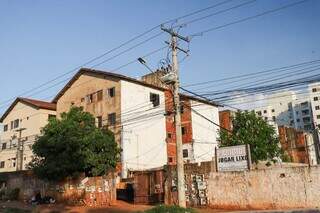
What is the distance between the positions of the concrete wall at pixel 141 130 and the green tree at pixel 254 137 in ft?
25.3

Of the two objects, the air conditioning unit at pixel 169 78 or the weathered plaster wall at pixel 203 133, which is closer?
the air conditioning unit at pixel 169 78

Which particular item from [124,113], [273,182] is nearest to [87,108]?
[124,113]

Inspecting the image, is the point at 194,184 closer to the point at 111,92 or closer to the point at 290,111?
the point at 111,92

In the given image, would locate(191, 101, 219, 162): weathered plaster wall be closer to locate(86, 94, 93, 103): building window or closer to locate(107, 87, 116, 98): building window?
locate(107, 87, 116, 98): building window

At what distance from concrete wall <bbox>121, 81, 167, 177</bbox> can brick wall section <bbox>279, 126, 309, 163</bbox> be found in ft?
104

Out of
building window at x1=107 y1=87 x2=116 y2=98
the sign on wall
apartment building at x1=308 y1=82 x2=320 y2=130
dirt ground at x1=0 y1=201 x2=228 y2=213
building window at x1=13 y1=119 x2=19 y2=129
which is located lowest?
dirt ground at x1=0 y1=201 x2=228 y2=213

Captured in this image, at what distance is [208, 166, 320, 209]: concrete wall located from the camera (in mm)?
21781

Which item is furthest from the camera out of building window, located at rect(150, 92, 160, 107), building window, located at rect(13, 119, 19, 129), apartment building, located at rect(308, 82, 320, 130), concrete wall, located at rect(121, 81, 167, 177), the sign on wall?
apartment building, located at rect(308, 82, 320, 130)

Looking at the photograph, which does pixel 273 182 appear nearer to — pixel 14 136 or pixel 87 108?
pixel 87 108

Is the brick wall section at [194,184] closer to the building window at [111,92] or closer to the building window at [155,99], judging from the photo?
the building window at [111,92]

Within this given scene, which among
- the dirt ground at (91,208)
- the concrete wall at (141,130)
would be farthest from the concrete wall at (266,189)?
the concrete wall at (141,130)

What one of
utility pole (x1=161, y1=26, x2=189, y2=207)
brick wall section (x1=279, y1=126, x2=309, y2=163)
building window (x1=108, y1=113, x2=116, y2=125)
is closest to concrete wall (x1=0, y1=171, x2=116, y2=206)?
building window (x1=108, y1=113, x2=116, y2=125)

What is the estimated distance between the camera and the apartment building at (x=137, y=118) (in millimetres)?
43656

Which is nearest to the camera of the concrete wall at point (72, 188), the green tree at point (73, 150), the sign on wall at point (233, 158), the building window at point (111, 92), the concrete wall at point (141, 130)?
the sign on wall at point (233, 158)
